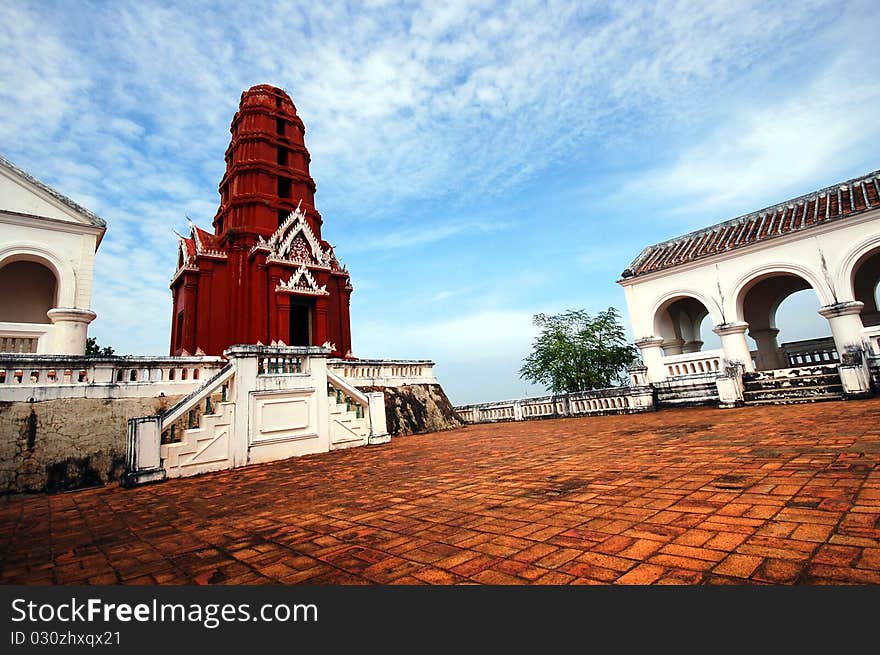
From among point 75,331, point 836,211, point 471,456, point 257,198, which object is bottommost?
point 471,456

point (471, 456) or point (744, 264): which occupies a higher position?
point (744, 264)

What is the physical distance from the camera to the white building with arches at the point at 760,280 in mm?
13375

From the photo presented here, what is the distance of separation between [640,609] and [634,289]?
18169 mm

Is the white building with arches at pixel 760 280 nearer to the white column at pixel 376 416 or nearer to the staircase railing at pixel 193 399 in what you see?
the white column at pixel 376 416

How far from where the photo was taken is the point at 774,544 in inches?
85.3

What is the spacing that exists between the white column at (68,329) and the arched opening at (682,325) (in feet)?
63.5

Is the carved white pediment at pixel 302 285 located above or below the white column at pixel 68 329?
above

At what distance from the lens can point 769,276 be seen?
50.0 feet

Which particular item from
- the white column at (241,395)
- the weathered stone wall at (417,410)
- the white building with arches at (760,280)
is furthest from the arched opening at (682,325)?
the white column at (241,395)

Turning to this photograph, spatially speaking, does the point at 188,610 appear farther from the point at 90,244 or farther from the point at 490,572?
the point at 90,244

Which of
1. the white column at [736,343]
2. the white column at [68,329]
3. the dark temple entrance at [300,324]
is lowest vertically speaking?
the white column at [736,343]

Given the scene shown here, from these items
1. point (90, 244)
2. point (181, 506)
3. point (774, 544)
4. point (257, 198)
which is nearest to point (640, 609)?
point (774, 544)

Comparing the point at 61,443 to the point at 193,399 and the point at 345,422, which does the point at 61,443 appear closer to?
the point at 193,399

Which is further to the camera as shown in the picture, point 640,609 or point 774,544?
point 774,544
